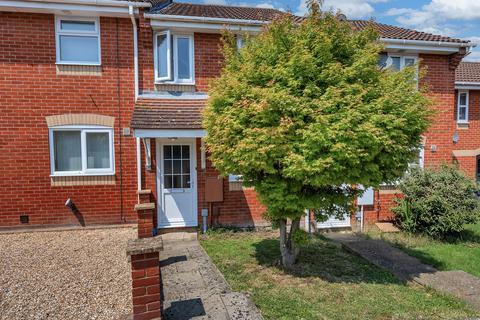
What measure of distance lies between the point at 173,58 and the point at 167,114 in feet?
5.90

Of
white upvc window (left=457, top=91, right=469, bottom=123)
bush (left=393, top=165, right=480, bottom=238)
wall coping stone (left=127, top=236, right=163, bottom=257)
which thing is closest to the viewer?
wall coping stone (left=127, top=236, right=163, bottom=257)

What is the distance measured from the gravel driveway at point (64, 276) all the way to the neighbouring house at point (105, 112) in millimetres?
1056

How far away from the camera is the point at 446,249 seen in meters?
7.59

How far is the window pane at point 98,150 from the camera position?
8.62 metres

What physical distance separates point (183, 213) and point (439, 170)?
7.35m

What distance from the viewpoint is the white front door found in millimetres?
A: 8594

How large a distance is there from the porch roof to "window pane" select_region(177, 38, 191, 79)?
81cm

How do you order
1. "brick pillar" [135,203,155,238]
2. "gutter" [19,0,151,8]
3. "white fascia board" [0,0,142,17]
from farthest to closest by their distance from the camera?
1. "gutter" [19,0,151,8]
2. "white fascia board" [0,0,142,17]
3. "brick pillar" [135,203,155,238]

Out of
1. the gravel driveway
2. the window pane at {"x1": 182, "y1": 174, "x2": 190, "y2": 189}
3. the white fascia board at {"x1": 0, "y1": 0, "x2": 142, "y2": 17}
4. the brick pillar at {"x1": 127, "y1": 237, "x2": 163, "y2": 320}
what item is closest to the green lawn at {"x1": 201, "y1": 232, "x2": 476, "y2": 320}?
the brick pillar at {"x1": 127, "y1": 237, "x2": 163, "y2": 320}

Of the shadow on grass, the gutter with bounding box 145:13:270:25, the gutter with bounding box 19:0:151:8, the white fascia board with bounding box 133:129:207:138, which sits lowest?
the shadow on grass

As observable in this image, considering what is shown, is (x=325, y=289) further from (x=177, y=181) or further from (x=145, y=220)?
(x=177, y=181)

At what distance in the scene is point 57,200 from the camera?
8453mm

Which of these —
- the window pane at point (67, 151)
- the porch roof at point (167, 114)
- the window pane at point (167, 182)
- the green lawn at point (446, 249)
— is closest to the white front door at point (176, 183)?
the window pane at point (167, 182)

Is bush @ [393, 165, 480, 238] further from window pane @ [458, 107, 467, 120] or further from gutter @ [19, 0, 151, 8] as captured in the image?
gutter @ [19, 0, 151, 8]
